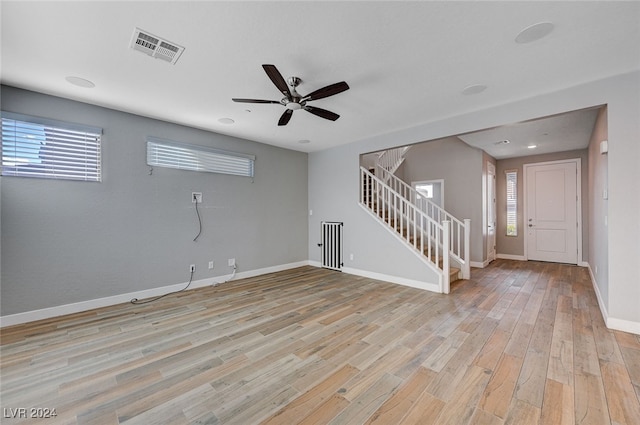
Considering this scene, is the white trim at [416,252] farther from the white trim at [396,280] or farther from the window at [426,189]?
the window at [426,189]

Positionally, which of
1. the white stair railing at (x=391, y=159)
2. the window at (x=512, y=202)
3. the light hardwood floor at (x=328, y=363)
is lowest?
the light hardwood floor at (x=328, y=363)

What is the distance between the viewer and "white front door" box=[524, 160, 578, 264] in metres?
5.90

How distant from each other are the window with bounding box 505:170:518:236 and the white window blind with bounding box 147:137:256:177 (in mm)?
6655

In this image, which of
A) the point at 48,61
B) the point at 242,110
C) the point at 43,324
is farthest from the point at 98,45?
the point at 43,324

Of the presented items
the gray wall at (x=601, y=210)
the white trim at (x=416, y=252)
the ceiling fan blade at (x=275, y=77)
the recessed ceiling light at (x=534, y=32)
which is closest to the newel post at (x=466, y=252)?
the white trim at (x=416, y=252)

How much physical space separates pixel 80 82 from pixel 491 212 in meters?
8.10

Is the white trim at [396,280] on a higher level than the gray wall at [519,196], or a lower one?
lower

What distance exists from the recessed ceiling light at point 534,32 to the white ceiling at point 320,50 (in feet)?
0.16

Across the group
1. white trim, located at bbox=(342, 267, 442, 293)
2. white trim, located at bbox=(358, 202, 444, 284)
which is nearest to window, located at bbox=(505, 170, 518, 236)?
white trim, located at bbox=(358, 202, 444, 284)

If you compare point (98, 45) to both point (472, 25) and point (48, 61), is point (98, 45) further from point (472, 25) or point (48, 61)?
point (472, 25)

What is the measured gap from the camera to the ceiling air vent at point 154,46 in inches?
82.4

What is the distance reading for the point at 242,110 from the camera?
11.8 ft

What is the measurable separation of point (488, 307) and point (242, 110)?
433 centimetres

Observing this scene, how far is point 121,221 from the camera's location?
3.60m
